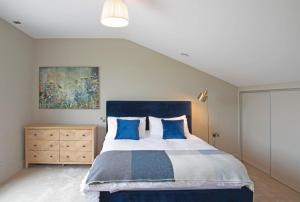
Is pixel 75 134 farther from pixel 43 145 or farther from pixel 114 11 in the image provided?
pixel 114 11

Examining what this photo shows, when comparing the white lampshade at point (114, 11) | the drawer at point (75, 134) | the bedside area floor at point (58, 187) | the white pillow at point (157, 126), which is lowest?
the bedside area floor at point (58, 187)

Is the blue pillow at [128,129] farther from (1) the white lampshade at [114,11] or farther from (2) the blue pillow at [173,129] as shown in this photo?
(1) the white lampshade at [114,11]

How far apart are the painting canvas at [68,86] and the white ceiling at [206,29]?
0.72m

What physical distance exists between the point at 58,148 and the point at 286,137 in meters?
3.87

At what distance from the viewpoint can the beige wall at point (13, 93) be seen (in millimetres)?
3744

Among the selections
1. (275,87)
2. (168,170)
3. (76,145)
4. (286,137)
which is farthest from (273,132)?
(76,145)

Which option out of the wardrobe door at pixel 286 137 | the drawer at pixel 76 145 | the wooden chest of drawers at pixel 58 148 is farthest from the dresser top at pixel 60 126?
the wardrobe door at pixel 286 137

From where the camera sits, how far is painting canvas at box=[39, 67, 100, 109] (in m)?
4.85

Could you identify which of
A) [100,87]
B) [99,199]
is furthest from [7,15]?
[99,199]

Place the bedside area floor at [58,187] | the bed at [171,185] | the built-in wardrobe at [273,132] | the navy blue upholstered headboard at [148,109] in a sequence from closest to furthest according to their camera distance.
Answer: the bed at [171,185] < the bedside area floor at [58,187] < the built-in wardrobe at [273,132] < the navy blue upholstered headboard at [148,109]

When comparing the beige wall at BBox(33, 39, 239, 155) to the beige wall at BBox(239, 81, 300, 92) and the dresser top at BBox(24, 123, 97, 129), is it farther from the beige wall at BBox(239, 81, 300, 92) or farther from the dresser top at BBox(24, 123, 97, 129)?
the beige wall at BBox(239, 81, 300, 92)

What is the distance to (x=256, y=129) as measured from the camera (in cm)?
445

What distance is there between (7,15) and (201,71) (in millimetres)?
3569

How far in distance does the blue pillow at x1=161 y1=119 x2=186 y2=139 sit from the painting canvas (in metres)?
1.64
